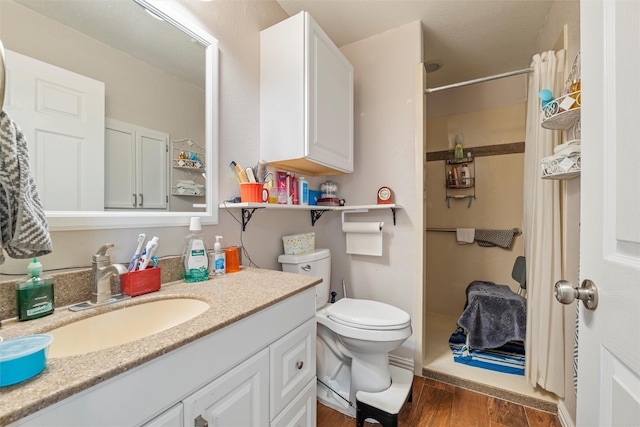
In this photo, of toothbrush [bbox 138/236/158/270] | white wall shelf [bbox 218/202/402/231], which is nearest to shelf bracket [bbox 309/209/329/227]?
white wall shelf [bbox 218/202/402/231]

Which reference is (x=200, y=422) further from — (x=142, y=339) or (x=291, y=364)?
(x=291, y=364)

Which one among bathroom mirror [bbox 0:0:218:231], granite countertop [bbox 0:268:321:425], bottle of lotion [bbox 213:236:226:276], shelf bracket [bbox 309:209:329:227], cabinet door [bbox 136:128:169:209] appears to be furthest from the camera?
shelf bracket [bbox 309:209:329:227]

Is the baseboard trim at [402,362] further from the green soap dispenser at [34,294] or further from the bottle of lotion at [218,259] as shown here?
the green soap dispenser at [34,294]

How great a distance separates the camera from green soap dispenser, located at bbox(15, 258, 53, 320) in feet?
2.26

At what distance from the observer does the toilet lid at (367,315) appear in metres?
1.36

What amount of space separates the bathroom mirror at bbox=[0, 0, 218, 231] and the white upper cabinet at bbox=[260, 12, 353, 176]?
1.06 feet

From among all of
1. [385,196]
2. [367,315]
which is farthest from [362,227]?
[367,315]

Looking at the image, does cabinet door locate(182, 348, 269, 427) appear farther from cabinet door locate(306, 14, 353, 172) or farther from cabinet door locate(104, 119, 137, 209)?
cabinet door locate(306, 14, 353, 172)

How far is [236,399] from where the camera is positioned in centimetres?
74

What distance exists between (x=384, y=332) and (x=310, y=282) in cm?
54

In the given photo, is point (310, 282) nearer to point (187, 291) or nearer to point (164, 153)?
point (187, 291)

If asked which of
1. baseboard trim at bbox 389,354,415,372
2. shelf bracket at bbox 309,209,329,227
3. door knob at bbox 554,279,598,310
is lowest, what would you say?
baseboard trim at bbox 389,354,415,372

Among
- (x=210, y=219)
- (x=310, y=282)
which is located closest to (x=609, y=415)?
(x=310, y=282)

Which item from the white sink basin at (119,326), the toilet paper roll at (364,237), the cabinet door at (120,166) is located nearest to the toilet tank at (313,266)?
the toilet paper roll at (364,237)
